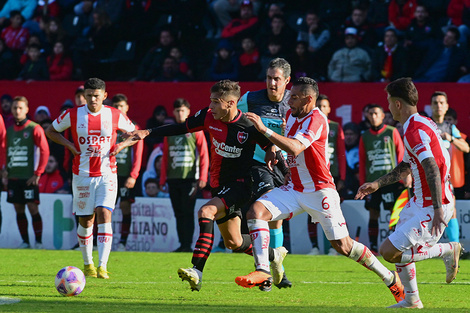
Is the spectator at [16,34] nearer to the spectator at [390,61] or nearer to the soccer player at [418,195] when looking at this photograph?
the spectator at [390,61]

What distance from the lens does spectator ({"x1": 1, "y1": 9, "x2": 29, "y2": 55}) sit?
19.2m

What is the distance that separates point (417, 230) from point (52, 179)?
9.99m

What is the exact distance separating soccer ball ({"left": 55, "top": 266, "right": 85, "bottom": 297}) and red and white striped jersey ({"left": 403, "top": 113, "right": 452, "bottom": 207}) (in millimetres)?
3237

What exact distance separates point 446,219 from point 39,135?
29.8 ft

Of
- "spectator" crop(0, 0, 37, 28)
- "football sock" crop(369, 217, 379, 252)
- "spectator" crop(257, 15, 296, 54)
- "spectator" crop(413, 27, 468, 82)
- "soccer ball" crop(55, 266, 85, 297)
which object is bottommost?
"football sock" crop(369, 217, 379, 252)

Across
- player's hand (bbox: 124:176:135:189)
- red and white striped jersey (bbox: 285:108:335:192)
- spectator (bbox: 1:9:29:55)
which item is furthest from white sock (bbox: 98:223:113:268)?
spectator (bbox: 1:9:29:55)

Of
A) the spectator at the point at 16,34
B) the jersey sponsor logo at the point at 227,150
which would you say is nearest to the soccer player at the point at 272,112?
the jersey sponsor logo at the point at 227,150

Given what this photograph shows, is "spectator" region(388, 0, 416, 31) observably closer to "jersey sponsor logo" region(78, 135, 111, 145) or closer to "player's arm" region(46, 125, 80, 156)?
"jersey sponsor logo" region(78, 135, 111, 145)

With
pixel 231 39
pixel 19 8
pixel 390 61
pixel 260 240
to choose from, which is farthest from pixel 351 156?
pixel 19 8

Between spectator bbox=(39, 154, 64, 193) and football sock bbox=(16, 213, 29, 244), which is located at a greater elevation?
spectator bbox=(39, 154, 64, 193)

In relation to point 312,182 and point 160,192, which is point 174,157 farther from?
point 312,182

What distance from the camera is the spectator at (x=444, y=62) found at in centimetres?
1502

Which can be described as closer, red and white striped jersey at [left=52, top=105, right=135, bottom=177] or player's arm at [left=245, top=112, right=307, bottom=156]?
player's arm at [left=245, top=112, right=307, bottom=156]

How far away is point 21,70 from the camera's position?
1861cm
